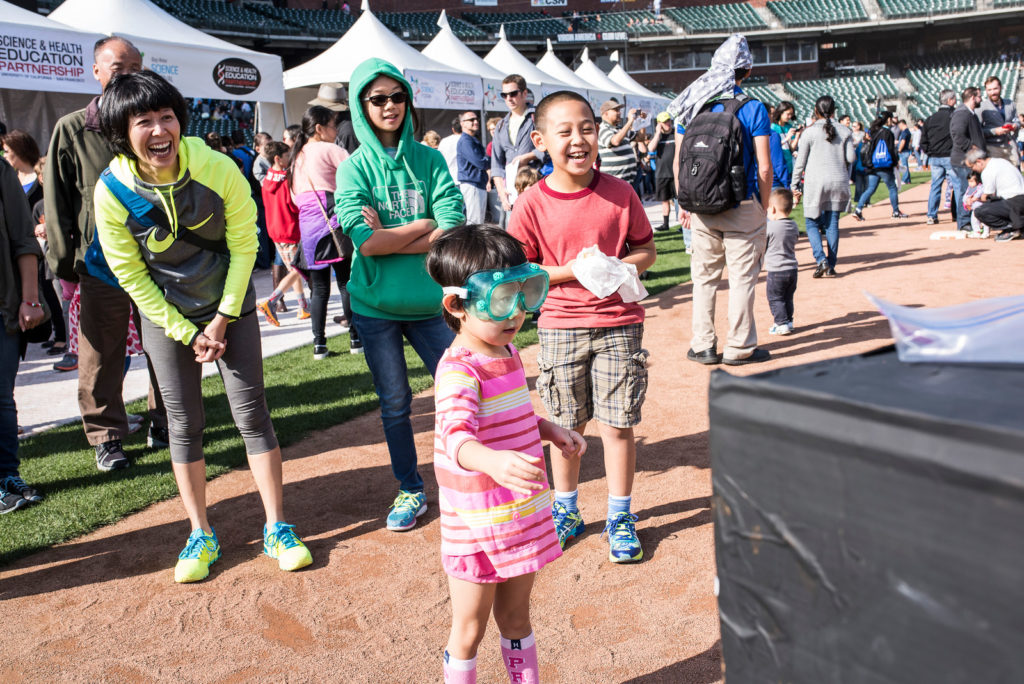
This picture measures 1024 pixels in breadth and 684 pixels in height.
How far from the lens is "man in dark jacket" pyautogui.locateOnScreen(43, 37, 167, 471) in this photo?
397 cm

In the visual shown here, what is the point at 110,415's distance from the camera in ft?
15.2

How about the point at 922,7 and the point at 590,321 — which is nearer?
the point at 590,321

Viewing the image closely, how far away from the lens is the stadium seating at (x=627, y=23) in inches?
1882

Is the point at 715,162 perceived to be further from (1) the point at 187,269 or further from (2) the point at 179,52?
(2) the point at 179,52

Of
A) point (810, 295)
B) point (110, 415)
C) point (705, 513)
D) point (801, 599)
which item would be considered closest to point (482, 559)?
point (801, 599)

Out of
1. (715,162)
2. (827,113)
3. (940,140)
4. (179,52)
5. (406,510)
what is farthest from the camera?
(940,140)

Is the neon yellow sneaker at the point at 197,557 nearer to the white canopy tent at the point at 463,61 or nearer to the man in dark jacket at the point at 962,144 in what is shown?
the man in dark jacket at the point at 962,144

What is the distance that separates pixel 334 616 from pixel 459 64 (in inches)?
605

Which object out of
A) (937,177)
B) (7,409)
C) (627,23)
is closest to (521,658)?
(7,409)

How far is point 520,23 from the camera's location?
4662 centimetres

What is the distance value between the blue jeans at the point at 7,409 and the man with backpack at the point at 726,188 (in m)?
4.31

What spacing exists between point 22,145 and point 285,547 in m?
4.63

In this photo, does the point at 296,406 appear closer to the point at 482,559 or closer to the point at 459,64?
the point at 482,559

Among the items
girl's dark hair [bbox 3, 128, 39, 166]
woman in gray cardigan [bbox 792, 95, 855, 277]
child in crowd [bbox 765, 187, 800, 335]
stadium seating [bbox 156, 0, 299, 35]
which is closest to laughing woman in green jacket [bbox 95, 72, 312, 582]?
girl's dark hair [bbox 3, 128, 39, 166]
